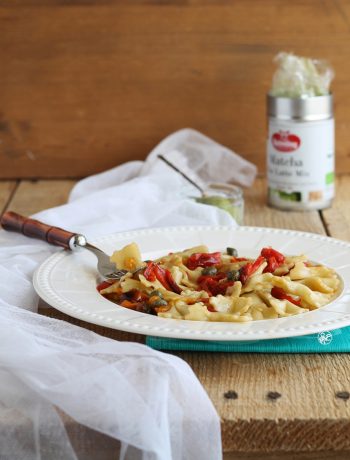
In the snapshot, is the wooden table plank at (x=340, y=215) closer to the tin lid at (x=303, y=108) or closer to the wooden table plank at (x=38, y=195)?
the tin lid at (x=303, y=108)

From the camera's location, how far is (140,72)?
186 centimetres

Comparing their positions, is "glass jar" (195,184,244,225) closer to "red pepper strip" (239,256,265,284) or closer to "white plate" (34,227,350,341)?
"white plate" (34,227,350,341)

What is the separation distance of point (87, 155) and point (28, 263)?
0.68 metres

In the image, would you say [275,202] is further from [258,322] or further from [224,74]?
[258,322]

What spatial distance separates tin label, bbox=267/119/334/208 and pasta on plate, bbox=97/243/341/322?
42 cm

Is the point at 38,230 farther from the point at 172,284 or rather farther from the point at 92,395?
the point at 92,395

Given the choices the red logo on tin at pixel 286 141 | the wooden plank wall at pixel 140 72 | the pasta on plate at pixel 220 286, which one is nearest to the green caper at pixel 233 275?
the pasta on plate at pixel 220 286

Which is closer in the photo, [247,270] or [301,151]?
[247,270]

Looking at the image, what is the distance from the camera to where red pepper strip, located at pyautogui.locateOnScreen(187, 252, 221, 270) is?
118 cm

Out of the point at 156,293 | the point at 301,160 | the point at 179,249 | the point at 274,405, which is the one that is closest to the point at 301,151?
the point at 301,160

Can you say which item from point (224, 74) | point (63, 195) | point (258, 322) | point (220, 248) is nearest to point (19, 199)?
point (63, 195)

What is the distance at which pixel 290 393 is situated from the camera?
3.02ft

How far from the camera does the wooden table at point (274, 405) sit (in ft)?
2.85

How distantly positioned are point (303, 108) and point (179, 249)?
42 cm
